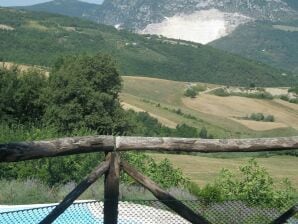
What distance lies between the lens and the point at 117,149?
11.6 ft

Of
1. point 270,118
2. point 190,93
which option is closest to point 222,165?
point 270,118

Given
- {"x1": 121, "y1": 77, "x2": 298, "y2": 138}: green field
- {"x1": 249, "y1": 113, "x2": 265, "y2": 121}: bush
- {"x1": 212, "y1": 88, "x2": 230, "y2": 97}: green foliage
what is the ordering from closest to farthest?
{"x1": 121, "y1": 77, "x2": 298, "y2": 138}: green field → {"x1": 249, "y1": 113, "x2": 265, "y2": 121}: bush → {"x1": 212, "y1": 88, "x2": 230, "y2": 97}: green foliage

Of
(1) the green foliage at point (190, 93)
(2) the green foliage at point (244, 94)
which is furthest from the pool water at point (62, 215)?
(2) the green foliage at point (244, 94)

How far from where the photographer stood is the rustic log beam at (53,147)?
124 inches

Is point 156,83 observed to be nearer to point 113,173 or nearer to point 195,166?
point 195,166

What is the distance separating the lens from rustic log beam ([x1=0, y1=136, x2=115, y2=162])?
3.14 meters

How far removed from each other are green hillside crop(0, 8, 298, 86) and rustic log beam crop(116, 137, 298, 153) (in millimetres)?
121235

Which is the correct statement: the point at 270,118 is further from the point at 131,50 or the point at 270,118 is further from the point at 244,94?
the point at 131,50

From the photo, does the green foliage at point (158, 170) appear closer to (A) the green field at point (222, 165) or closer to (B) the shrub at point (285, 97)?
(A) the green field at point (222, 165)

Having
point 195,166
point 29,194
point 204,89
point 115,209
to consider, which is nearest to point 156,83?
point 204,89

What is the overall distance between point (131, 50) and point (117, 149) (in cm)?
15467

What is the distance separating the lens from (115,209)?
354 centimetres

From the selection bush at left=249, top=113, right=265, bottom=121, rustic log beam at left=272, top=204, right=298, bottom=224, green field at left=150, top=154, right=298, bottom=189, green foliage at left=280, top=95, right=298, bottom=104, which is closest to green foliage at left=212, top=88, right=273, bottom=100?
green foliage at left=280, top=95, right=298, bottom=104

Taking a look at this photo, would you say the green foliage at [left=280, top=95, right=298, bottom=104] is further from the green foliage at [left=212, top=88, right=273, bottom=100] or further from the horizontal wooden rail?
the horizontal wooden rail
